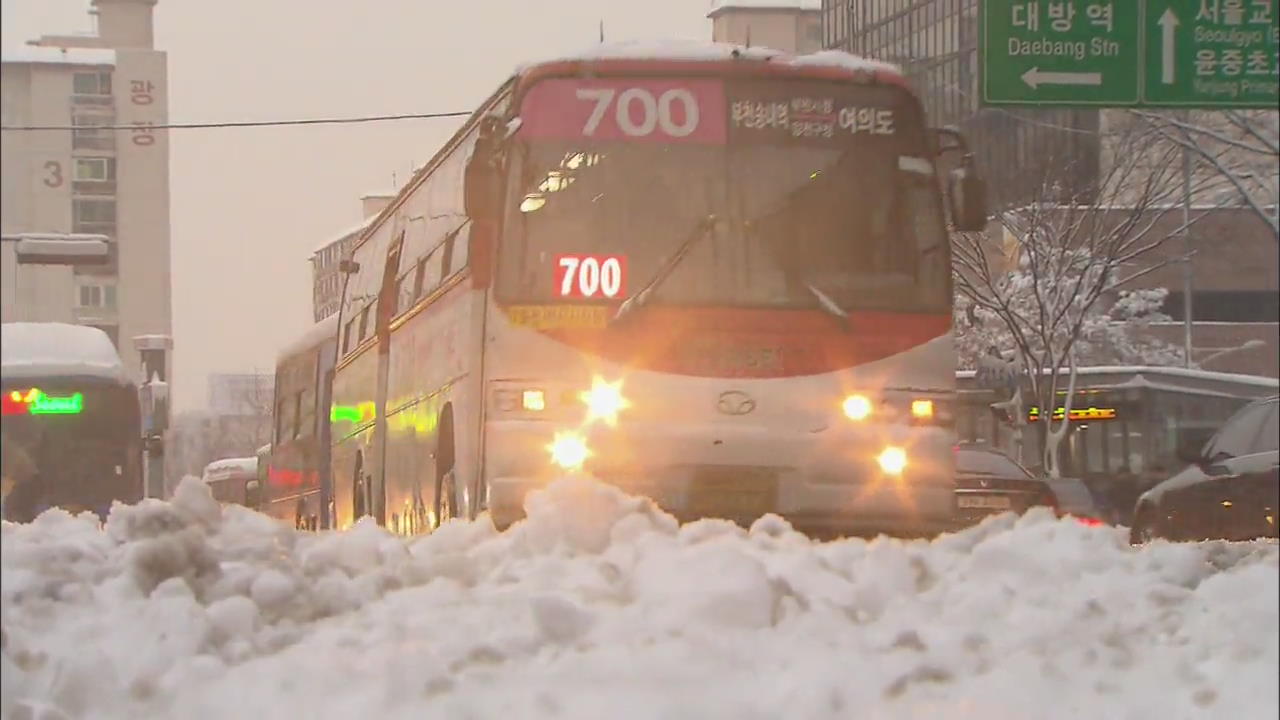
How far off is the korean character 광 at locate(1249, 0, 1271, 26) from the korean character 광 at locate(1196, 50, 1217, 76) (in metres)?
0.23

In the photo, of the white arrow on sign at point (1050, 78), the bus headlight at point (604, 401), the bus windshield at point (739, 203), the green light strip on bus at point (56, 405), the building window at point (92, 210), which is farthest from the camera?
the bus headlight at point (604, 401)

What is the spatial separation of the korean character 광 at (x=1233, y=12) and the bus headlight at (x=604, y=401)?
3.66 meters

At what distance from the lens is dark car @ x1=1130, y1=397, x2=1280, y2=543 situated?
12727mm

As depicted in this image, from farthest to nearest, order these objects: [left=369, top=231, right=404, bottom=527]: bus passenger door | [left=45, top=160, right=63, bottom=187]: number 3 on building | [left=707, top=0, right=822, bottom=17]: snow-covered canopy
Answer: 1. [left=369, top=231, right=404, bottom=527]: bus passenger door
2. [left=707, top=0, right=822, bottom=17]: snow-covered canopy
3. [left=45, top=160, right=63, bottom=187]: number 3 on building

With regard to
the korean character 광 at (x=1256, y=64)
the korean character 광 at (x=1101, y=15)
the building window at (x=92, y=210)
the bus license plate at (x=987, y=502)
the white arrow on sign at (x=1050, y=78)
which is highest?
the korean character 광 at (x=1101, y=15)

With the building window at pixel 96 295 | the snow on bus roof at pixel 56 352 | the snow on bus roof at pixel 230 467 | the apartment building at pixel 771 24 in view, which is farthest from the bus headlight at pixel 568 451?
the building window at pixel 96 295

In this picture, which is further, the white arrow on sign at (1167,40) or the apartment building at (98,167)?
the white arrow on sign at (1167,40)

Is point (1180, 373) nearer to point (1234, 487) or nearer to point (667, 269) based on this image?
point (1234, 487)

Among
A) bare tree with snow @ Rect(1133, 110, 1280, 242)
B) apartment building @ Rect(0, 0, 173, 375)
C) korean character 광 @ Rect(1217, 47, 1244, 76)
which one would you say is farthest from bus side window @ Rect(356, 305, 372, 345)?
korean character 광 @ Rect(1217, 47, 1244, 76)

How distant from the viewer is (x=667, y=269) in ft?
37.4

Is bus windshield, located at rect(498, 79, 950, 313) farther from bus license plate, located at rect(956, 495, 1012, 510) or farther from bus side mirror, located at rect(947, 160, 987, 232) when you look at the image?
bus license plate, located at rect(956, 495, 1012, 510)

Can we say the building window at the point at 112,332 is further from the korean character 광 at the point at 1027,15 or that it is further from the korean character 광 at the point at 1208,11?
the korean character 광 at the point at 1208,11

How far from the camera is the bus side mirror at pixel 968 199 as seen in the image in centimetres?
1177

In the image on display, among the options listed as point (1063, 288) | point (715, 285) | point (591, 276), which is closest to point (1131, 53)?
point (715, 285)
